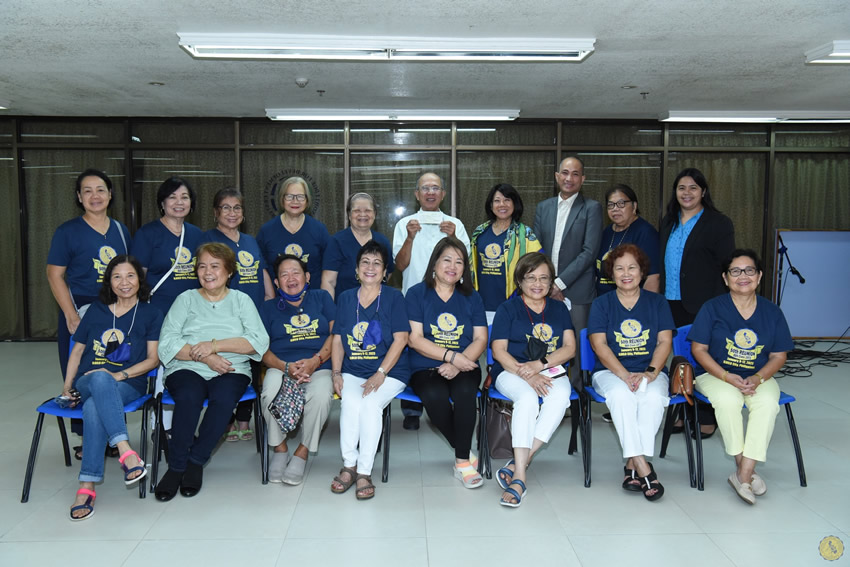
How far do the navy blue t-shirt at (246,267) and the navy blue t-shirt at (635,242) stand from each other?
224 centimetres

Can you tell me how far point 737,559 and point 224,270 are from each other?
285cm

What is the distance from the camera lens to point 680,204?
424 cm

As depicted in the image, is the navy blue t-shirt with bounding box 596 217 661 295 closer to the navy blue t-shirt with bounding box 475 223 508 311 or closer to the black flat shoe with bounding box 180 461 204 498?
the navy blue t-shirt with bounding box 475 223 508 311

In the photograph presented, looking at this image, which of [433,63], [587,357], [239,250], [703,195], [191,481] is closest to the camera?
[191,481]

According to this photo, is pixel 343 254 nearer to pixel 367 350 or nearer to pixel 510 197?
pixel 367 350

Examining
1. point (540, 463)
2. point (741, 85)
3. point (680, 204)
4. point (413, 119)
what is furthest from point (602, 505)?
point (413, 119)

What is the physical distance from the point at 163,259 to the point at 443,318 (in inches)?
69.1

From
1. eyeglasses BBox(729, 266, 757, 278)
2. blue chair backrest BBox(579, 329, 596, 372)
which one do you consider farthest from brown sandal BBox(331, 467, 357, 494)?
eyeglasses BBox(729, 266, 757, 278)

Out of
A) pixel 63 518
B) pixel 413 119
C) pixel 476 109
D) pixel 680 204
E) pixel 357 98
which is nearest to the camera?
pixel 63 518

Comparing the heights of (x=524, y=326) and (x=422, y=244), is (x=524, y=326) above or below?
below

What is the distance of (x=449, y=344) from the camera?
365 cm

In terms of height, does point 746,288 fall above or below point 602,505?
above

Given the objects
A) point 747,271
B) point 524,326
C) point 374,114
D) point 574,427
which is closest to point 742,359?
point 747,271

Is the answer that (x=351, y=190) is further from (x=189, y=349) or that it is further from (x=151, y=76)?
(x=189, y=349)
